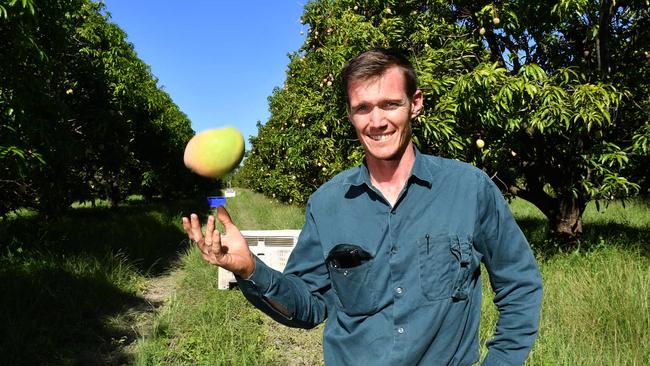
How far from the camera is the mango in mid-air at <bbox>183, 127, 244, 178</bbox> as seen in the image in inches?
76.7

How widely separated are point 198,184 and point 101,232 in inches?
929

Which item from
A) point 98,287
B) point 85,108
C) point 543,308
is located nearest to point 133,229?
point 85,108

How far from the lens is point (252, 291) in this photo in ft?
5.65

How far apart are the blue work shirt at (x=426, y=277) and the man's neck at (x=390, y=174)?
6 centimetres

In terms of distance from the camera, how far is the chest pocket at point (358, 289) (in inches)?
65.5

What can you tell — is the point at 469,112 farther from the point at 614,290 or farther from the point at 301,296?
the point at 301,296

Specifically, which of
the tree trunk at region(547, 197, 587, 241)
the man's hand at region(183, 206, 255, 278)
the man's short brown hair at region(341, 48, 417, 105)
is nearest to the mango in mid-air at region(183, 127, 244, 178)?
the man's hand at region(183, 206, 255, 278)

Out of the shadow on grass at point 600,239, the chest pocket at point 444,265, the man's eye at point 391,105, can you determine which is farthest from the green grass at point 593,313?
the man's eye at point 391,105

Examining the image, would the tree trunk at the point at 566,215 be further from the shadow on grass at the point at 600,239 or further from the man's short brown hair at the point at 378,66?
the man's short brown hair at the point at 378,66

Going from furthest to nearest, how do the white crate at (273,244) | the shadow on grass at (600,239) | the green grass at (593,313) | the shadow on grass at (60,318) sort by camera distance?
the shadow on grass at (600,239)
the white crate at (273,244)
the shadow on grass at (60,318)
the green grass at (593,313)

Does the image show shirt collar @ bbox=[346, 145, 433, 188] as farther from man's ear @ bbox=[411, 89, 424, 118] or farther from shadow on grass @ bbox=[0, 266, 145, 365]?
shadow on grass @ bbox=[0, 266, 145, 365]

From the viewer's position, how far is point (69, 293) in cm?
628

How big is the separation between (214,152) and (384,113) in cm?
71

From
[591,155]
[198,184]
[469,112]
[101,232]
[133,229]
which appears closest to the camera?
[469,112]
